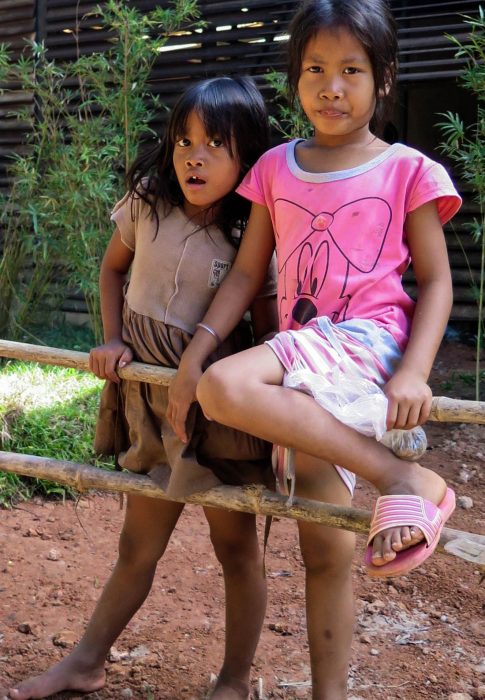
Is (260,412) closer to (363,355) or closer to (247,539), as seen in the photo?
(363,355)

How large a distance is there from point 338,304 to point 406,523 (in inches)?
19.5

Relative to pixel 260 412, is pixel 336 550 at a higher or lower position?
lower

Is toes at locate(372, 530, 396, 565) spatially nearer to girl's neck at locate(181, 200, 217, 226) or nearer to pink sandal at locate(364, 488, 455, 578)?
pink sandal at locate(364, 488, 455, 578)

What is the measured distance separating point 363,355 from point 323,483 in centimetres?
34

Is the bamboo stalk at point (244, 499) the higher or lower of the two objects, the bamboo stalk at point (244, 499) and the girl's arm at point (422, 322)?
the lower

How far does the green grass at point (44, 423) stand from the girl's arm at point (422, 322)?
237 cm

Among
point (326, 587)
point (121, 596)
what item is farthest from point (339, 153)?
point (121, 596)

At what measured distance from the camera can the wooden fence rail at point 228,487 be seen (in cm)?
180

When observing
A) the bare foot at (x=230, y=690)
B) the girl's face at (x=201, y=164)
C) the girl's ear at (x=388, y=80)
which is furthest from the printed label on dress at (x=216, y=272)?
the bare foot at (x=230, y=690)

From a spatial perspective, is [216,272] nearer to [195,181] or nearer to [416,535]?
[195,181]

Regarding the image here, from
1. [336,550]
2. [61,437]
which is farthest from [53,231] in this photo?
[336,550]

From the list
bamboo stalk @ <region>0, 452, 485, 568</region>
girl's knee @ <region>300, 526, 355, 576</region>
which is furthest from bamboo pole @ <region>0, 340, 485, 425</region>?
girl's knee @ <region>300, 526, 355, 576</region>

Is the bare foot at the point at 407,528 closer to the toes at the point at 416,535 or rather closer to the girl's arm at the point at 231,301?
the toes at the point at 416,535

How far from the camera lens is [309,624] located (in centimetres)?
193
